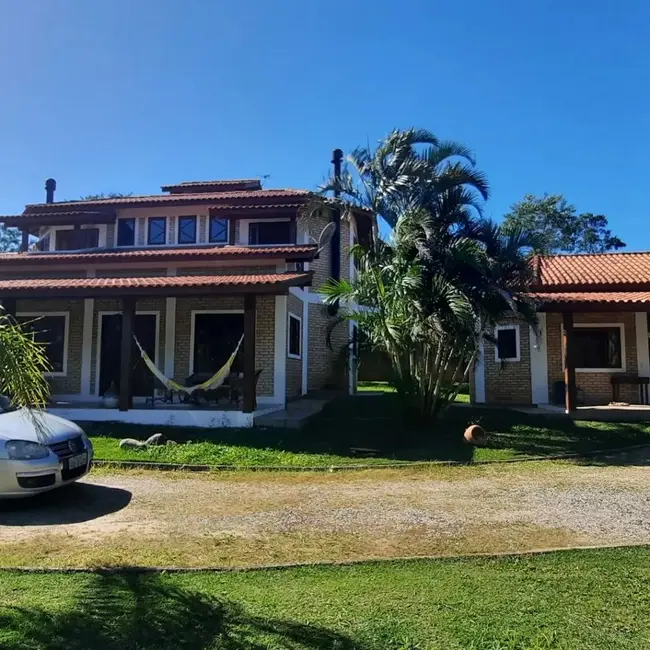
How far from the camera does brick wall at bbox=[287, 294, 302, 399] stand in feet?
50.4

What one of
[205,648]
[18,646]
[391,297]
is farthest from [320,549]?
[391,297]

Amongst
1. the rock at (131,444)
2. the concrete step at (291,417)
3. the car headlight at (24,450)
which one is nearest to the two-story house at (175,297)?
the concrete step at (291,417)

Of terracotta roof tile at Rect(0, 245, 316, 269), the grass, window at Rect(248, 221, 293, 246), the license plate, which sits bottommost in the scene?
the grass

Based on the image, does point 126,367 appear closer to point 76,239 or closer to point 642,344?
point 76,239

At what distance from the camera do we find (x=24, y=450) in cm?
630

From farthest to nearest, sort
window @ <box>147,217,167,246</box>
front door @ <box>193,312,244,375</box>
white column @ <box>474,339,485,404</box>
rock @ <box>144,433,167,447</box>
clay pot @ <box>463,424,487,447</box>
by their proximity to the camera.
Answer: window @ <box>147,217,167,246</box>, white column @ <box>474,339,485,404</box>, front door @ <box>193,312,244,375</box>, clay pot @ <box>463,424,487,447</box>, rock @ <box>144,433,167,447</box>

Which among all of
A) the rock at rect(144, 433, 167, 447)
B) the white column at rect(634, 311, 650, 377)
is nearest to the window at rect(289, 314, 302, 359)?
the rock at rect(144, 433, 167, 447)

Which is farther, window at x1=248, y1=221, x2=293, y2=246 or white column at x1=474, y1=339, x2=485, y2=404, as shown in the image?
window at x1=248, y1=221, x2=293, y2=246

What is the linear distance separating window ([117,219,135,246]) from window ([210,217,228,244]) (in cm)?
255

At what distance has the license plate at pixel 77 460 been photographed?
6.70 meters

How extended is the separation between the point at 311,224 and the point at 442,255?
7.67 m

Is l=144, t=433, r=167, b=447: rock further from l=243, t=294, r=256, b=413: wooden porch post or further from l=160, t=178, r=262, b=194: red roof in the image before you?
l=160, t=178, r=262, b=194: red roof

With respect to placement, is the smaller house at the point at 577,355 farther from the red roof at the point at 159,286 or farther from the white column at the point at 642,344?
the red roof at the point at 159,286

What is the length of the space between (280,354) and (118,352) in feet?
14.3
